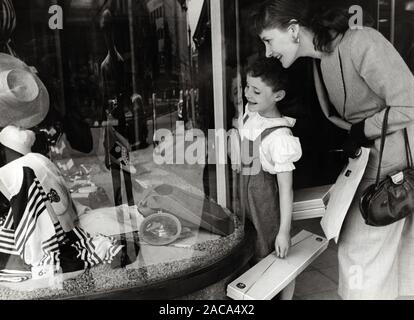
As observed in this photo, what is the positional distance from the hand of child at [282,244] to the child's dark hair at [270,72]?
529 mm

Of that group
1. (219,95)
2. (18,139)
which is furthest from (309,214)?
(18,139)

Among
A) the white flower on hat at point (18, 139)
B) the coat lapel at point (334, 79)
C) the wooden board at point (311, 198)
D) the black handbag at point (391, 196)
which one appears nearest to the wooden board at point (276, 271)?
the wooden board at point (311, 198)

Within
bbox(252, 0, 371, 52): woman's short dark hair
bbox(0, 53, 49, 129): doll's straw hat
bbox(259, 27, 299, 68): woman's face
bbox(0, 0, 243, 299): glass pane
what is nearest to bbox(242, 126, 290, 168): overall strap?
bbox(0, 0, 243, 299): glass pane

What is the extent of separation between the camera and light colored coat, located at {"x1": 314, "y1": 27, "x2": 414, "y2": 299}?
1.66 meters

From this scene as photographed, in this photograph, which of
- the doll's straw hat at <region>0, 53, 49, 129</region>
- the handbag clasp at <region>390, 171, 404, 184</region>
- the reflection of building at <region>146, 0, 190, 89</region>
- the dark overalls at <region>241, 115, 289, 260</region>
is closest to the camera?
the doll's straw hat at <region>0, 53, 49, 129</region>

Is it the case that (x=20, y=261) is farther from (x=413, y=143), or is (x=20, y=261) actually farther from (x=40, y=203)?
(x=413, y=143)

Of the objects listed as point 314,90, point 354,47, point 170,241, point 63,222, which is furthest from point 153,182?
point 354,47

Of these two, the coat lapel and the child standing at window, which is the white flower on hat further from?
the coat lapel

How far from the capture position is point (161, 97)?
1.69 m

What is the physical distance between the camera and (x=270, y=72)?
5.75ft

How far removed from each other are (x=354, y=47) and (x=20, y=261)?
1265 mm

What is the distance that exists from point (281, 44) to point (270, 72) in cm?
10

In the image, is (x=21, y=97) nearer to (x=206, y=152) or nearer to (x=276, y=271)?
(x=206, y=152)

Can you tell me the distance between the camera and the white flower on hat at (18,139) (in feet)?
5.01
